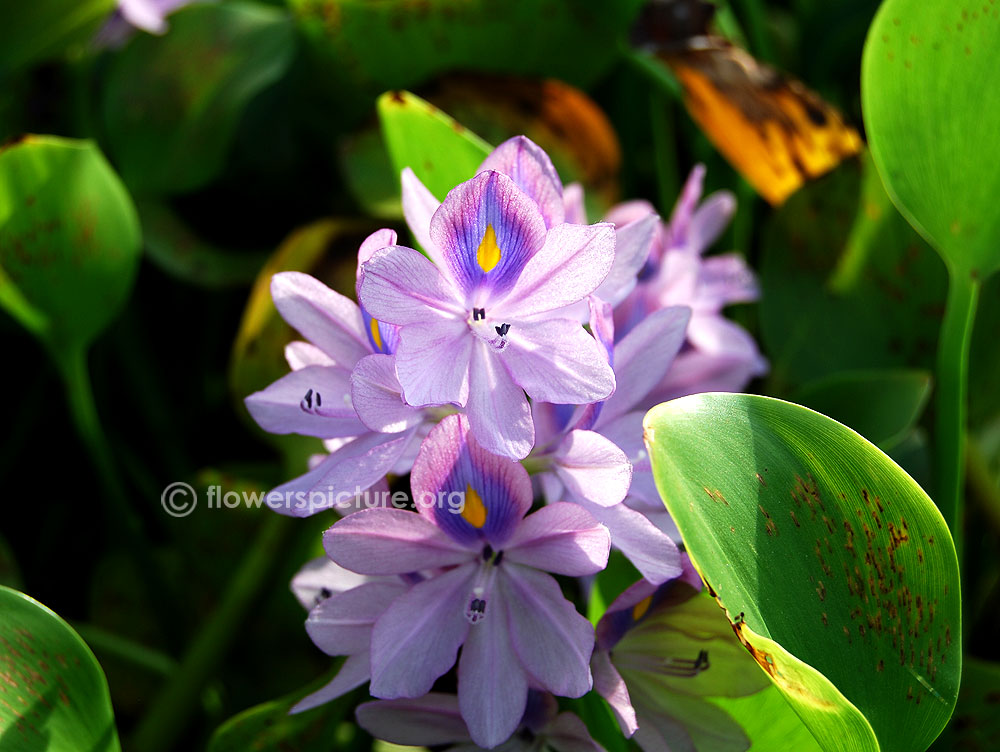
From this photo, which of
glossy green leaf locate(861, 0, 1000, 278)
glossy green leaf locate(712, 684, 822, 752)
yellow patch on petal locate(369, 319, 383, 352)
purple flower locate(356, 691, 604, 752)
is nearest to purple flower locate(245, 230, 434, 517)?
yellow patch on petal locate(369, 319, 383, 352)

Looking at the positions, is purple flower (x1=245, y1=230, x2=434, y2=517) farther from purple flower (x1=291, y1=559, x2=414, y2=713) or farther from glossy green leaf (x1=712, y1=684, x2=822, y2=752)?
glossy green leaf (x1=712, y1=684, x2=822, y2=752)

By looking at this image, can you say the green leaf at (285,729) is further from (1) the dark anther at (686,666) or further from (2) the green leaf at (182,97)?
(2) the green leaf at (182,97)

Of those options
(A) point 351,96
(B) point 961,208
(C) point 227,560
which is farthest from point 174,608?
(B) point 961,208

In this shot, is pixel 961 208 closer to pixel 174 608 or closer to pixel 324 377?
pixel 324 377

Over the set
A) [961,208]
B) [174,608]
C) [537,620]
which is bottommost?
[174,608]

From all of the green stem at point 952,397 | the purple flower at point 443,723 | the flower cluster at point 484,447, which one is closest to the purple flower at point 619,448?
the flower cluster at point 484,447

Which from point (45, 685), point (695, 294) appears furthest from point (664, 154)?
point (45, 685)

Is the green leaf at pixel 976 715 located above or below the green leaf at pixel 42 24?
below
